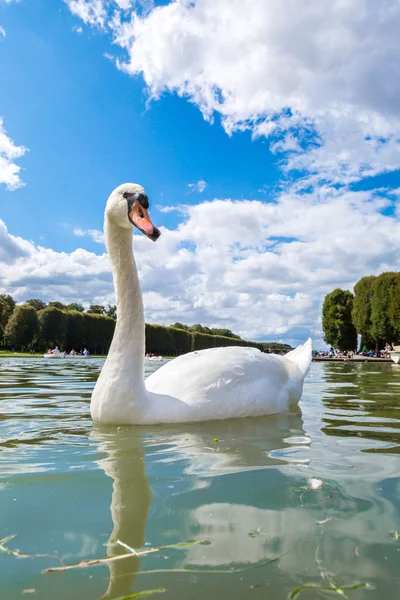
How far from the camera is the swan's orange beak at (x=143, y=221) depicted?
4.25 meters

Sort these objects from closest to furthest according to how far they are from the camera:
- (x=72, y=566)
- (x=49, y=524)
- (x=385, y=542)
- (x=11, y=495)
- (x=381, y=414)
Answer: (x=72, y=566) → (x=385, y=542) → (x=49, y=524) → (x=11, y=495) → (x=381, y=414)

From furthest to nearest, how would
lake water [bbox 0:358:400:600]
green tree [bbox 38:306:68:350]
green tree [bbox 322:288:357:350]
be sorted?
green tree [bbox 322:288:357:350] → green tree [bbox 38:306:68:350] → lake water [bbox 0:358:400:600]

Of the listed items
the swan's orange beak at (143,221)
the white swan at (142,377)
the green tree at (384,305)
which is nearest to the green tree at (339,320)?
A: the green tree at (384,305)

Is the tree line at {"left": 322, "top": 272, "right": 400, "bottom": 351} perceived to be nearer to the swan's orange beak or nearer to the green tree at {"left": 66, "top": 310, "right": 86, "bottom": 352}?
the green tree at {"left": 66, "top": 310, "right": 86, "bottom": 352}

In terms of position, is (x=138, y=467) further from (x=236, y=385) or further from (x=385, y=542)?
(x=236, y=385)

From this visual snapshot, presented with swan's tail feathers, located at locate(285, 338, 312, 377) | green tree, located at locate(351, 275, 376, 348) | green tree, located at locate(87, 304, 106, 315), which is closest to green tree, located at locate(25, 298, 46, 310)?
green tree, located at locate(87, 304, 106, 315)

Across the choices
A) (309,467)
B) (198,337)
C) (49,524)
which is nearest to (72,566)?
(49,524)

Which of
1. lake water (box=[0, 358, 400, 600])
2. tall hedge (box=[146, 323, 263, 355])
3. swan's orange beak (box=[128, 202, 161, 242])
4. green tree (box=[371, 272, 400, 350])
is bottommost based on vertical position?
lake water (box=[0, 358, 400, 600])

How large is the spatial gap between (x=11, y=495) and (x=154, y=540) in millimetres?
1024

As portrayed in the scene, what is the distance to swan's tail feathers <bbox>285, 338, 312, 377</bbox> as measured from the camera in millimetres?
7396

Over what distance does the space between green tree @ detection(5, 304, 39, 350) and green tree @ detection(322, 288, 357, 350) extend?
39.5m

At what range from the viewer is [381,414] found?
630 centimetres

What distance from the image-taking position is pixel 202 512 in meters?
2.33

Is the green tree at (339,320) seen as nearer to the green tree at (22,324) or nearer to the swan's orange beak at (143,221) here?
the green tree at (22,324)
